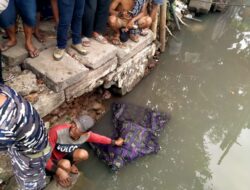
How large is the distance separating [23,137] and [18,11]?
1.86 metres

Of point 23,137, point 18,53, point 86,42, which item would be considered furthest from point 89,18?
point 23,137

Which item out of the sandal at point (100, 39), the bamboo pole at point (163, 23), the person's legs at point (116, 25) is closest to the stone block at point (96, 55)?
the sandal at point (100, 39)

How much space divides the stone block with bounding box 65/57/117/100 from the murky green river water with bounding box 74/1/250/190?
0.61 m

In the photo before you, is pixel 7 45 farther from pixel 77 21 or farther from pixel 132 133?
pixel 132 133

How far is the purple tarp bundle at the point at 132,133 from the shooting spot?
4.10 meters

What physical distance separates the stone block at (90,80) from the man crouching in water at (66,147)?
574 millimetres

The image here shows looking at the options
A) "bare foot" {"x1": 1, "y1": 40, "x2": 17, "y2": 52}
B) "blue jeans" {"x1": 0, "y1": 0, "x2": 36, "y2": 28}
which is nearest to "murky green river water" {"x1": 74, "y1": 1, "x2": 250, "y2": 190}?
"bare foot" {"x1": 1, "y1": 40, "x2": 17, "y2": 52}

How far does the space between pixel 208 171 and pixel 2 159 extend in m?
2.49

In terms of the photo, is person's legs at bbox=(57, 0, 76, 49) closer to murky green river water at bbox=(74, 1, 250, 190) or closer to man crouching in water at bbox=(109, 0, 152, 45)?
man crouching in water at bbox=(109, 0, 152, 45)

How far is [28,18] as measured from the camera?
366cm

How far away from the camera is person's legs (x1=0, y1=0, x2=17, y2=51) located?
3.54 meters

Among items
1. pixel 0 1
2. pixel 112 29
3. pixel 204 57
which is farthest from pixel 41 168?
pixel 204 57

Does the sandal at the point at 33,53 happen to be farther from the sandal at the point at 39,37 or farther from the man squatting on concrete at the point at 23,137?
the man squatting on concrete at the point at 23,137

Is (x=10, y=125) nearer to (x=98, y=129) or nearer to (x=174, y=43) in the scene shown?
(x=98, y=129)
